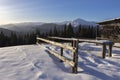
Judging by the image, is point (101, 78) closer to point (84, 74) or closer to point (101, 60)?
point (84, 74)

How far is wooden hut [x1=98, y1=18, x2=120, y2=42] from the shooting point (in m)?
23.0

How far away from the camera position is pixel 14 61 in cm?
908

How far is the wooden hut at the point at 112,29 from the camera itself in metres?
23.0

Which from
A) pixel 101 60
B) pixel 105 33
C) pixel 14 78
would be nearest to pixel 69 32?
pixel 105 33

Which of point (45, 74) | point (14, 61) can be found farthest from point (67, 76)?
point (14, 61)

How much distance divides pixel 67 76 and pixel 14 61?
3.31 m

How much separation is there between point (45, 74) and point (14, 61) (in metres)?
2.71

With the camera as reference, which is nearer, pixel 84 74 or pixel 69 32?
pixel 84 74

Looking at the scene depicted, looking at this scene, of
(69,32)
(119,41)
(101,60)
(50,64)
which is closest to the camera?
(50,64)

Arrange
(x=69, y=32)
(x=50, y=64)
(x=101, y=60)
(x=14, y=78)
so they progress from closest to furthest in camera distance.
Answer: (x=14, y=78)
(x=50, y=64)
(x=101, y=60)
(x=69, y=32)

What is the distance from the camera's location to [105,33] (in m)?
25.3

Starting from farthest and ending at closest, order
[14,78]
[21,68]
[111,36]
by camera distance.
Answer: [111,36] → [21,68] → [14,78]

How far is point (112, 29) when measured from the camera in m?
24.0

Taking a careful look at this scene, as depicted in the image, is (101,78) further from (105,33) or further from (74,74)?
(105,33)
